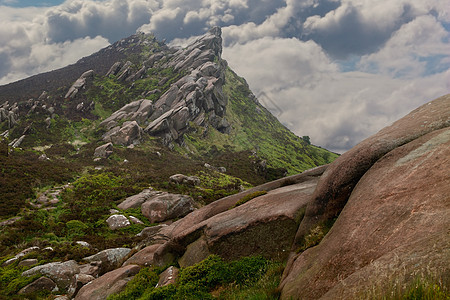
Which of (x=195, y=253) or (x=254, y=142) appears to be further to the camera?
(x=254, y=142)

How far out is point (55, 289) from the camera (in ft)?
46.1

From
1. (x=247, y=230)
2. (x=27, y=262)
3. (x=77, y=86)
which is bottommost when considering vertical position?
(x=27, y=262)

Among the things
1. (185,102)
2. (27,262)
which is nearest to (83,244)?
(27,262)

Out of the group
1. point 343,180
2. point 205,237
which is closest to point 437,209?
point 343,180

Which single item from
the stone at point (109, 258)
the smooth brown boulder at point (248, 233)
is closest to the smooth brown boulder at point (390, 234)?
the smooth brown boulder at point (248, 233)

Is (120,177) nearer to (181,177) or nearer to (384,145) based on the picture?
(181,177)

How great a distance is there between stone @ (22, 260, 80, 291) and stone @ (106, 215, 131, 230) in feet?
36.1

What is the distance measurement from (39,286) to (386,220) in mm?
18077

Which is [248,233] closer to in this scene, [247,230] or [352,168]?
[247,230]

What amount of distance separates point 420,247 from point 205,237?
9.35 metres

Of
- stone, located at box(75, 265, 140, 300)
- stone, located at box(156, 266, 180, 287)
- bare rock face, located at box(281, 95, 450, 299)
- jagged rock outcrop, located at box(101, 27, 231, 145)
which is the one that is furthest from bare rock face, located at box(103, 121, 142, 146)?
bare rock face, located at box(281, 95, 450, 299)

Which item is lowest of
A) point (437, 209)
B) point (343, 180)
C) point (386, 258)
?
point (386, 258)

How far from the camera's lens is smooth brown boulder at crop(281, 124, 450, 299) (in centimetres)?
355

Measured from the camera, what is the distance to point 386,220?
5.02 m
